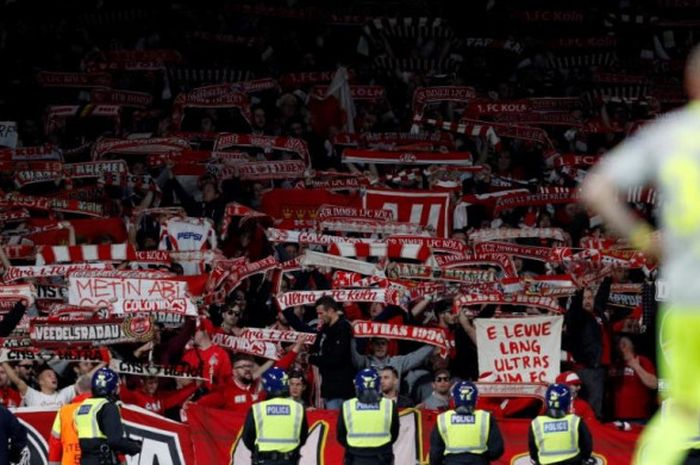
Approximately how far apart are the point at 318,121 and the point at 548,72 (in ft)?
16.5

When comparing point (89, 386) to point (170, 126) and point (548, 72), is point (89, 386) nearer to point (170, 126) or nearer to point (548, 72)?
point (170, 126)

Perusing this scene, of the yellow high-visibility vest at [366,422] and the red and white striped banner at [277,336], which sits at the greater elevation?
the red and white striped banner at [277,336]

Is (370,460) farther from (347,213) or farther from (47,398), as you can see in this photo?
Answer: (347,213)

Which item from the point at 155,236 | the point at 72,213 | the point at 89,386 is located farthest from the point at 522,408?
the point at 72,213

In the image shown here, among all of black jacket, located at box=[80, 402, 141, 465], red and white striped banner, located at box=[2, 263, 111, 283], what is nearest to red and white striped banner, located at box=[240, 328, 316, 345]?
red and white striped banner, located at box=[2, 263, 111, 283]

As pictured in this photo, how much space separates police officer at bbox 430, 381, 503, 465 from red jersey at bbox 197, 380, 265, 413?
2.23 m

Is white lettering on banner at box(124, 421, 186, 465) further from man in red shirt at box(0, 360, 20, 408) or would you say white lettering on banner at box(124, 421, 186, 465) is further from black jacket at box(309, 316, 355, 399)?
black jacket at box(309, 316, 355, 399)

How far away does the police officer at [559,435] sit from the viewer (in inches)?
617

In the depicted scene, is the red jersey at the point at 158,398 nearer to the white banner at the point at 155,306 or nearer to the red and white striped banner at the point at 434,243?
the white banner at the point at 155,306

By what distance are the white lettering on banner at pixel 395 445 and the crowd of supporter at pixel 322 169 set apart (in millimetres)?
237

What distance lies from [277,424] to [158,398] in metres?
2.03

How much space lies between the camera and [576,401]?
55.0 feet

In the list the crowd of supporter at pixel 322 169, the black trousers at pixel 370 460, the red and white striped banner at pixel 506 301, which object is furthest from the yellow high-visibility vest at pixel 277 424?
the red and white striped banner at pixel 506 301

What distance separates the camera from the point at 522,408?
17406 mm
